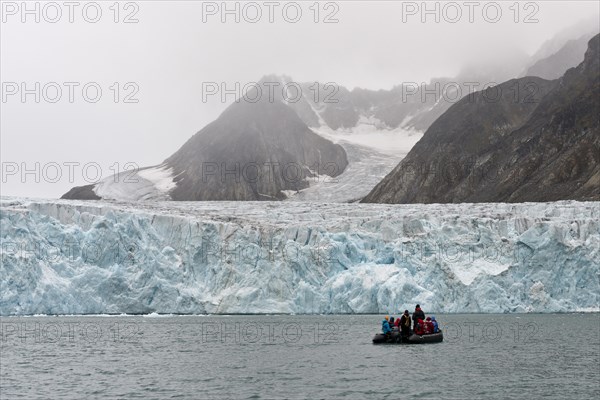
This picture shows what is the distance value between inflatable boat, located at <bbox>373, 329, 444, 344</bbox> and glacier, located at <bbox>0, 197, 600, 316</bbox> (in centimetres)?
1277

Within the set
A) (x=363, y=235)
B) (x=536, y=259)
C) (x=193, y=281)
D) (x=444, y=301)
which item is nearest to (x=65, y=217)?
(x=193, y=281)

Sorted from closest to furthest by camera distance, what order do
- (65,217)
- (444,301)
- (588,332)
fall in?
(588,332), (444,301), (65,217)

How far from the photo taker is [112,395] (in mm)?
25641

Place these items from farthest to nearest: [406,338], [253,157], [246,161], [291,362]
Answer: [253,157] < [246,161] < [406,338] < [291,362]

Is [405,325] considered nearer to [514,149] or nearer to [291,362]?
[291,362]

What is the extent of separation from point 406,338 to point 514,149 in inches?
3794

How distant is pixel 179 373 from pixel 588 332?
27.2 m

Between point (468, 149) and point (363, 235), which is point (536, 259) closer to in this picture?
point (363, 235)

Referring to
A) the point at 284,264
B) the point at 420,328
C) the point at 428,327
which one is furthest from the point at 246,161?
the point at 420,328

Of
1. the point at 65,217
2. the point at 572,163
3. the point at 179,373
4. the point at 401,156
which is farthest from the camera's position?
the point at 401,156

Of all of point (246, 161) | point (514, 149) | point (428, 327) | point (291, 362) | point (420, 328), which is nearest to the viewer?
point (291, 362)

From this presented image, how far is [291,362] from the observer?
34.2m

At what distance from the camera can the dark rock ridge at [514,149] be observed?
364 ft

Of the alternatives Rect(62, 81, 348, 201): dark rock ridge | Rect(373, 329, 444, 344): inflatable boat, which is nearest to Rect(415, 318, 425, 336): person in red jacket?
Rect(373, 329, 444, 344): inflatable boat
